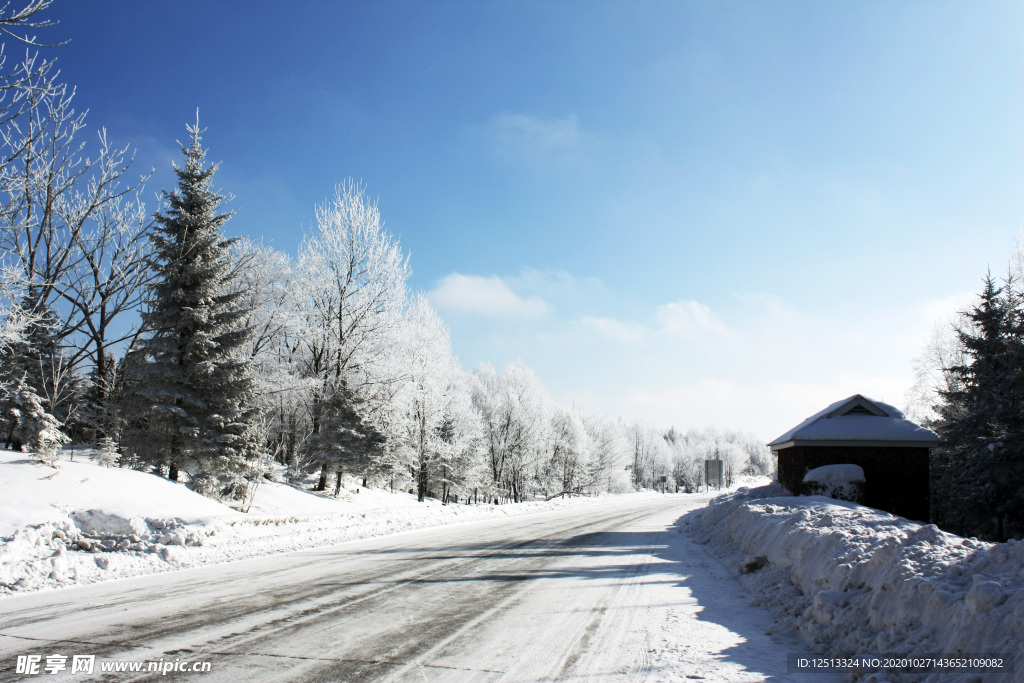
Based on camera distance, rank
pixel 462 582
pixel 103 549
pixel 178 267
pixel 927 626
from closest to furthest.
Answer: pixel 927 626 → pixel 462 582 → pixel 103 549 → pixel 178 267

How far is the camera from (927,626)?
13.7 ft

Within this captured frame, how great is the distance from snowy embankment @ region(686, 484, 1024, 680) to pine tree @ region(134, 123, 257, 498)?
14.3m

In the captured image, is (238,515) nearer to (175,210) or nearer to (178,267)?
(178,267)

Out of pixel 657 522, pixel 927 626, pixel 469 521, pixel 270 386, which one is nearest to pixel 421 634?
pixel 927 626

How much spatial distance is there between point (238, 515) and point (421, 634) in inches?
379

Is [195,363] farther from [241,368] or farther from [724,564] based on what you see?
[724,564]

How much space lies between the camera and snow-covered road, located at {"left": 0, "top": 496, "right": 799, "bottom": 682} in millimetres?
4207

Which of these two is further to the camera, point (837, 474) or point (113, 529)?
point (837, 474)

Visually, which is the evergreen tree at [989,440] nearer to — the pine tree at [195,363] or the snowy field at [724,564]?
the snowy field at [724,564]

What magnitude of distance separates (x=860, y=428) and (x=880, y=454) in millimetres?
1015

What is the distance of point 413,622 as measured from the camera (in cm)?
538

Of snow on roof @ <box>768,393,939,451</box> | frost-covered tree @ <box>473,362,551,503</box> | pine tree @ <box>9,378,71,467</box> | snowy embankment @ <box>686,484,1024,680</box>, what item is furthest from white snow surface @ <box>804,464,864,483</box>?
frost-covered tree @ <box>473,362,551,503</box>

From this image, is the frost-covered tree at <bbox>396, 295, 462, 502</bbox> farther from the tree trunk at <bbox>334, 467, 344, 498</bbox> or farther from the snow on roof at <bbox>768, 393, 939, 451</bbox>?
the snow on roof at <bbox>768, 393, 939, 451</bbox>

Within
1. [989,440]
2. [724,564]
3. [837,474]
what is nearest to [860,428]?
[837,474]
